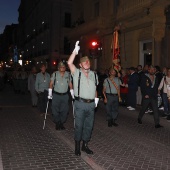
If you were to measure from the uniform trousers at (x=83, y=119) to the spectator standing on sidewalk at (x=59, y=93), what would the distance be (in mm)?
2509

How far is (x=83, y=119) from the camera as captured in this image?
6477mm

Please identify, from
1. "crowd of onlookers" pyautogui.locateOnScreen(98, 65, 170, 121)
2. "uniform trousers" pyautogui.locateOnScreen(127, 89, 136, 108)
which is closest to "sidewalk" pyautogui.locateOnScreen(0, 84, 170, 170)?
"crowd of onlookers" pyautogui.locateOnScreen(98, 65, 170, 121)

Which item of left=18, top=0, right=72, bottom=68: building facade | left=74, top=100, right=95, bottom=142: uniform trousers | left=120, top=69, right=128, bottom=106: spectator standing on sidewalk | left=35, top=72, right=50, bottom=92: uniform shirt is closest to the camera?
left=74, top=100, right=95, bottom=142: uniform trousers

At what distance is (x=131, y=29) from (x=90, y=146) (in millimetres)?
15640

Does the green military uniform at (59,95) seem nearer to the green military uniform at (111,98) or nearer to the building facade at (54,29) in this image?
the green military uniform at (111,98)

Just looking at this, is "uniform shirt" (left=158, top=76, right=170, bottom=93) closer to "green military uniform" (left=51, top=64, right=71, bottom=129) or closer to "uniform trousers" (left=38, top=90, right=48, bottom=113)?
"green military uniform" (left=51, top=64, right=71, bottom=129)

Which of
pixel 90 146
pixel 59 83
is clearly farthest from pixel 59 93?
pixel 90 146

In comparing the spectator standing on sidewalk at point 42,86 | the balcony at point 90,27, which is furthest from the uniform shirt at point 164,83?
the balcony at point 90,27

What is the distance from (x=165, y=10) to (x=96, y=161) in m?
13.5

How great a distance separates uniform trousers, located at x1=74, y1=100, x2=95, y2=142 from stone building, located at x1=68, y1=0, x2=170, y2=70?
39.3ft

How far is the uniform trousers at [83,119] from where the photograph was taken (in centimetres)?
642

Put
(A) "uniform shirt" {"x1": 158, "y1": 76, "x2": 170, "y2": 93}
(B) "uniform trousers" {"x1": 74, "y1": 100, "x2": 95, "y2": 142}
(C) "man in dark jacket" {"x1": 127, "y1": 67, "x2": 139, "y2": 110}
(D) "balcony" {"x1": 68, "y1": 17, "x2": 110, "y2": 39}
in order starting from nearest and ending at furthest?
(B) "uniform trousers" {"x1": 74, "y1": 100, "x2": 95, "y2": 142}, (A) "uniform shirt" {"x1": 158, "y1": 76, "x2": 170, "y2": 93}, (C) "man in dark jacket" {"x1": 127, "y1": 67, "x2": 139, "y2": 110}, (D) "balcony" {"x1": 68, "y1": 17, "x2": 110, "y2": 39}

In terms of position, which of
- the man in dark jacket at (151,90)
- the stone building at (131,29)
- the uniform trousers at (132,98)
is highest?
the stone building at (131,29)

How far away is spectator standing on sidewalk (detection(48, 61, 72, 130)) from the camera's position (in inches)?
353
